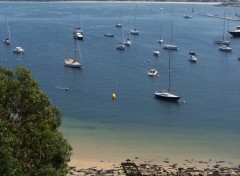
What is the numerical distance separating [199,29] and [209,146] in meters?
90.8

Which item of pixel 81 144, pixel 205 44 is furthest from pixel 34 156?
pixel 205 44

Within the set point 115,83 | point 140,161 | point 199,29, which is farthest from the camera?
point 199,29

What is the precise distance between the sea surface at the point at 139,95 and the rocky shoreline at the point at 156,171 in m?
2.20

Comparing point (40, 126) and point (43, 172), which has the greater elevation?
point (40, 126)

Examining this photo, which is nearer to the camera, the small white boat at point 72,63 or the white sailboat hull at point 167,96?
the white sailboat hull at point 167,96

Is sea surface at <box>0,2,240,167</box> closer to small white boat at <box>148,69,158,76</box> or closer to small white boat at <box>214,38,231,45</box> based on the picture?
small white boat at <box>148,69,158,76</box>

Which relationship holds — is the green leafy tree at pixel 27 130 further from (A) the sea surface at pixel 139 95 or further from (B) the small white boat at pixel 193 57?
(B) the small white boat at pixel 193 57

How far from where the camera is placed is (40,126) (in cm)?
1589

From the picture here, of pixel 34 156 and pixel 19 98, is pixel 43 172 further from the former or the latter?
pixel 19 98

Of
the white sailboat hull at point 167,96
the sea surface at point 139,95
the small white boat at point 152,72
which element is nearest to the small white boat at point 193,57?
the sea surface at point 139,95

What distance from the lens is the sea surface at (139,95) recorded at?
37.0m

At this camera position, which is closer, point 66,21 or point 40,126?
point 40,126

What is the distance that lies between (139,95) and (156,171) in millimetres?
24490

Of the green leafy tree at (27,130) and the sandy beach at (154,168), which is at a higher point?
the green leafy tree at (27,130)
